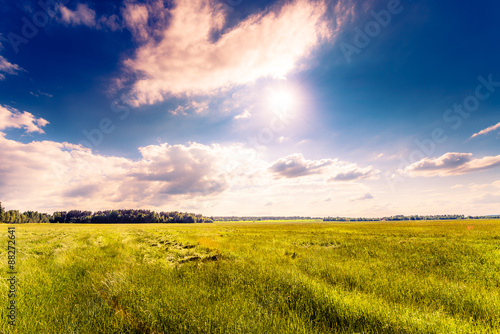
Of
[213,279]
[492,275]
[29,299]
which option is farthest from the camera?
[492,275]

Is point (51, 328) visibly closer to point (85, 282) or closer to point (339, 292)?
point (85, 282)

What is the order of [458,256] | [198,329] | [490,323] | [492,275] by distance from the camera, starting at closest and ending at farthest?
[198,329], [490,323], [492,275], [458,256]

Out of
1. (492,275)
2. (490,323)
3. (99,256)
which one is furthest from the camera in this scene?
(99,256)

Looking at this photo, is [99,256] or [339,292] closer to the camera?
[339,292]

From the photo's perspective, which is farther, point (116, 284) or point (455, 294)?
point (116, 284)

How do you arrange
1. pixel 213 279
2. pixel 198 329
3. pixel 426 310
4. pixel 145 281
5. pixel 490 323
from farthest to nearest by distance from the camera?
pixel 213 279 → pixel 145 281 → pixel 426 310 → pixel 490 323 → pixel 198 329

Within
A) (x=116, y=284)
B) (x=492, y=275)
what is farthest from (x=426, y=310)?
(x=116, y=284)

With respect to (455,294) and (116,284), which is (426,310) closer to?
(455,294)

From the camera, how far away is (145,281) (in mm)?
5219

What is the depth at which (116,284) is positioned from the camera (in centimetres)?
489

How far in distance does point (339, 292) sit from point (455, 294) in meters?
2.58

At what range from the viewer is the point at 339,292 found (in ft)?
15.0

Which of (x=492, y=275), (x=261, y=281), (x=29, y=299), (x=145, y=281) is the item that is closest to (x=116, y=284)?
(x=145, y=281)

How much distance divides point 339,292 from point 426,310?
150 cm
